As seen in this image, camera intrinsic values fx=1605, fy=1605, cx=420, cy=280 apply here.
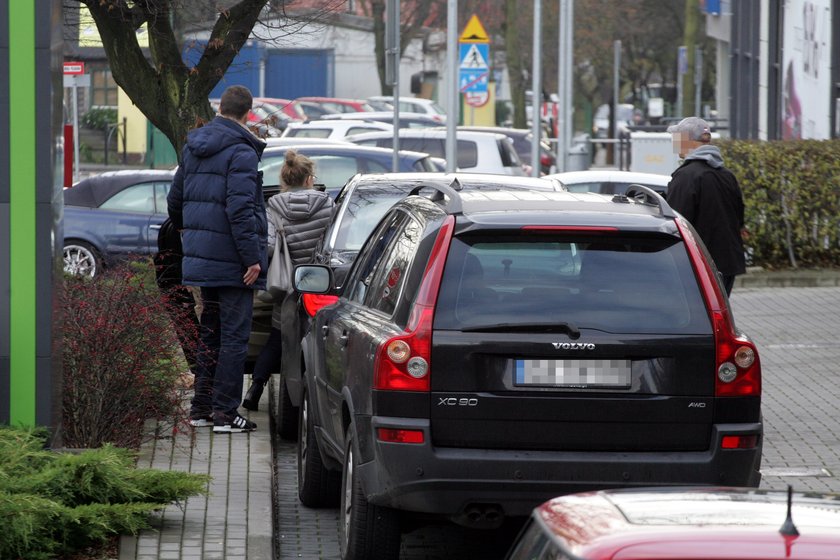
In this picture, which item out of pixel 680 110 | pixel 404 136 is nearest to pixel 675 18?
pixel 680 110

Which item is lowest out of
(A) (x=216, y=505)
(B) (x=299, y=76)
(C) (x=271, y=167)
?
(A) (x=216, y=505)

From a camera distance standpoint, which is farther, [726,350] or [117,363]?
[117,363]

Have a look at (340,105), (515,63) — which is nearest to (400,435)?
(340,105)

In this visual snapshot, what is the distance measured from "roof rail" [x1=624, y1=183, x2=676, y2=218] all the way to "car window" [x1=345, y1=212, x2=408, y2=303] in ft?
3.25

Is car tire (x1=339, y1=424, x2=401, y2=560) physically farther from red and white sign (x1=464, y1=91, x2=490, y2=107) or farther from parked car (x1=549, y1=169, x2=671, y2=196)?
red and white sign (x1=464, y1=91, x2=490, y2=107)

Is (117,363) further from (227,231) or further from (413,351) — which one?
(413,351)

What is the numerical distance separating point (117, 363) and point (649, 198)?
297 centimetres

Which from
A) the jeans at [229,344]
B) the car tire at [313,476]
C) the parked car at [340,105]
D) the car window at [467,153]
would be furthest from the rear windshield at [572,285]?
the parked car at [340,105]

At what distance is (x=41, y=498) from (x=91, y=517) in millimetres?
251

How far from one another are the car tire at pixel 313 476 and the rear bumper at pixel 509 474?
5.83 ft

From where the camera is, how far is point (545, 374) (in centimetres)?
561

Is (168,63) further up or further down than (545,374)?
further up

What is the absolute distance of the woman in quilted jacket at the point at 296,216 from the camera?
31.9ft

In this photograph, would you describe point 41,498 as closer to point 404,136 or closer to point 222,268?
point 222,268
